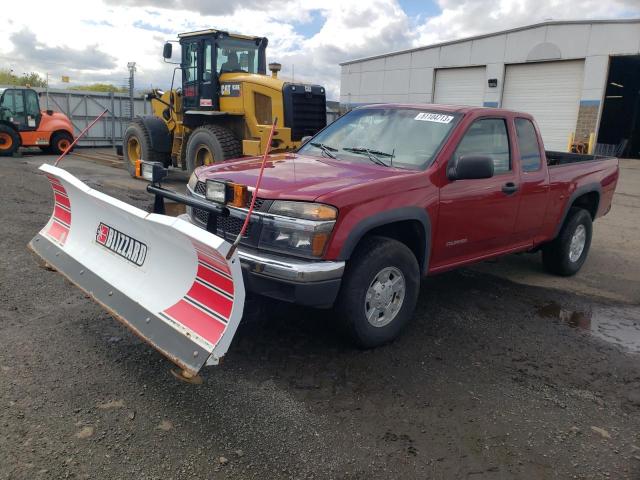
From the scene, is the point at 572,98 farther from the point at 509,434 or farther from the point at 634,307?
the point at 509,434

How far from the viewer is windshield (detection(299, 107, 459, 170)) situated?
461 cm

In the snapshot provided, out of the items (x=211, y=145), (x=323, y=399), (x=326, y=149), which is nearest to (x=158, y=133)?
(x=211, y=145)

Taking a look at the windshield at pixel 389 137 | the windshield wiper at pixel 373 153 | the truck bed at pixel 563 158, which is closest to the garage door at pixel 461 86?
the truck bed at pixel 563 158

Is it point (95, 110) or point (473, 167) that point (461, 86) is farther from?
point (473, 167)

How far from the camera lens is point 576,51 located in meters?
20.3

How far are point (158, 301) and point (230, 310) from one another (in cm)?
69

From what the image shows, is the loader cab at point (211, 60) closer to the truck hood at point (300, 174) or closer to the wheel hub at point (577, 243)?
the truck hood at point (300, 174)

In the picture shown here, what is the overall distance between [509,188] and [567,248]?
183 centimetres

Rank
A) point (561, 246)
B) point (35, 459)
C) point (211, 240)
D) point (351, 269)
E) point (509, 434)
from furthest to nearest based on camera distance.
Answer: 1. point (561, 246)
2. point (351, 269)
3. point (509, 434)
4. point (211, 240)
5. point (35, 459)

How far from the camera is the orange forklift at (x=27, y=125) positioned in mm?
17516

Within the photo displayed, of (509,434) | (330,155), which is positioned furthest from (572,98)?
(509,434)

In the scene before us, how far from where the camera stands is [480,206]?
4.77m

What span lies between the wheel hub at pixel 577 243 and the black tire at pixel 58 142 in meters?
17.5

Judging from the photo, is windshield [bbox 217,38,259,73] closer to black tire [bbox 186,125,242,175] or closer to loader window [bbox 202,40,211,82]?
loader window [bbox 202,40,211,82]
